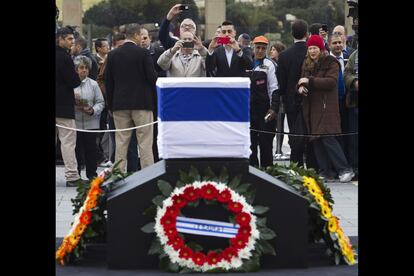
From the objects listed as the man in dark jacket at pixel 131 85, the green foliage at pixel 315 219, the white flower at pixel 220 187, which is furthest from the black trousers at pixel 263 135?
the white flower at pixel 220 187

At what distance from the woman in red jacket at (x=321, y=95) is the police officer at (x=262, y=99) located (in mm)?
731

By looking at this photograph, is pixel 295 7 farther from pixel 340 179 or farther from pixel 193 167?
pixel 193 167

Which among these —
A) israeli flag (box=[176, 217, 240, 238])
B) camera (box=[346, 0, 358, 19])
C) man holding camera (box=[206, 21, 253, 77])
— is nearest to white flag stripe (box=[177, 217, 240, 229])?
israeli flag (box=[176, 217, 240, 238])

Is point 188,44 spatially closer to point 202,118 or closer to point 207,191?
point 202,118

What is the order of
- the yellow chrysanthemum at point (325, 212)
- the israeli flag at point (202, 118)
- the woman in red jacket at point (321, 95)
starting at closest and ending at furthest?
the israeli flag at point (202, 118)
the yellow chrysanthemum at point (325, 212)
the woman in red jacket at point (321, 95)

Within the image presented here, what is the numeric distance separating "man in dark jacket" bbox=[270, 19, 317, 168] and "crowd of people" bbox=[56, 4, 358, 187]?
1 centimetres

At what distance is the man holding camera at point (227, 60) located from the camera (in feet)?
44.9

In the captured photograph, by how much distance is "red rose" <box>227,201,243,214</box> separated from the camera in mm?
→ 8039

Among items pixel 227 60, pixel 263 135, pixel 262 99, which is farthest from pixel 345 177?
pixel 227 60

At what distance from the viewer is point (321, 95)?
13.7 meters

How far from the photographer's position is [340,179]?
14156 mm

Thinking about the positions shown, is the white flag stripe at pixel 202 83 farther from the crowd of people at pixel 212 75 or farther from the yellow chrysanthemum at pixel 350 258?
the crowd of people at pixel 212 75
